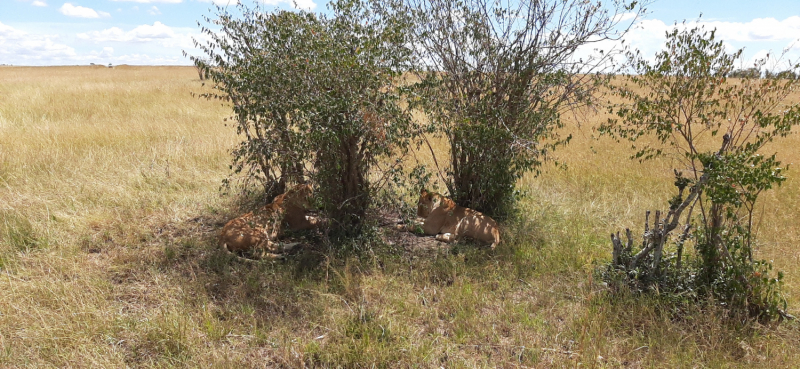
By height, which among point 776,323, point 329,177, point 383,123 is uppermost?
point 383,123

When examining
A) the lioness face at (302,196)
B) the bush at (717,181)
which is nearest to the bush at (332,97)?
the lioness face at (302,196)

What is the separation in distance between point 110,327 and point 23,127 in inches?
395

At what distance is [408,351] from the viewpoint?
354cm

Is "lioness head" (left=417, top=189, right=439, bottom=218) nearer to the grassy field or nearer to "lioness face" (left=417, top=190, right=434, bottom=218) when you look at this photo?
"lioness face" (left=417, top=190, right=434, bottom=218)

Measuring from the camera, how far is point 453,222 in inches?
225

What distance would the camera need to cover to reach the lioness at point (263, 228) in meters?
5.25

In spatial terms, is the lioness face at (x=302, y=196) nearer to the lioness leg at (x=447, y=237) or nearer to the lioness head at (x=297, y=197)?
the lioness head at (x=297, y=197)

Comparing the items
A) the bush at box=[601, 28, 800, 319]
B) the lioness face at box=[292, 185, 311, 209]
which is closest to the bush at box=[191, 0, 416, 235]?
the lioness face at box=[292, 185, 311, 209]

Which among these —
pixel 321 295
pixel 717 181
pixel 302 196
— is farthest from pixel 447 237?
pixel 717 181

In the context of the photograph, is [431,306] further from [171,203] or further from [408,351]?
[171,203]

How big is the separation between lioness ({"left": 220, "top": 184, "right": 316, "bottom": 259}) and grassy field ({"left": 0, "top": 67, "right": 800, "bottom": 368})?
240 millimetres

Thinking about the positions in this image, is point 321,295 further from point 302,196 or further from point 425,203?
point 425,203

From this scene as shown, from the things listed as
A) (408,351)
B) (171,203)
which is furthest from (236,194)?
(408,351)

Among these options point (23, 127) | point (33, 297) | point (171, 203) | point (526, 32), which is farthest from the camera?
point (23, 127)
